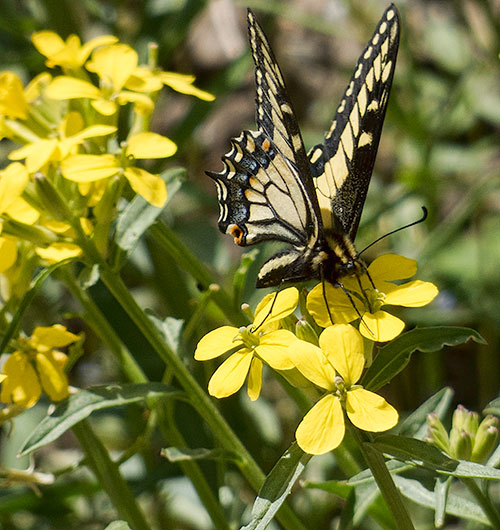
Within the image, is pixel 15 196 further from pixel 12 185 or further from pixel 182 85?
pixel 182 85

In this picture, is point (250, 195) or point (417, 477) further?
point (250, 195)

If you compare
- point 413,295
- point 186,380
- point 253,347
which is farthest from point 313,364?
point 186,380

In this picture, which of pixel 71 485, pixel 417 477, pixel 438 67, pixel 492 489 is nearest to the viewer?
pixel 417 477

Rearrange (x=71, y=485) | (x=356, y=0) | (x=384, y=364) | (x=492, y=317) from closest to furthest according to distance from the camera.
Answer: (x=384, y=364)
(x=71, y=485)
(x=492, y=317)
(x=356, y=0)

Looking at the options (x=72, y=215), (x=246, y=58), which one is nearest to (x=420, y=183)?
(x=246, y=58)

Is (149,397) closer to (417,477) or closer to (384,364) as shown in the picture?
(384,364)

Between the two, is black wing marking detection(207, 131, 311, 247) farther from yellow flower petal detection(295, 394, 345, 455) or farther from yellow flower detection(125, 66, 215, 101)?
yellow flower petal detection(295, 394, 345, 455)
